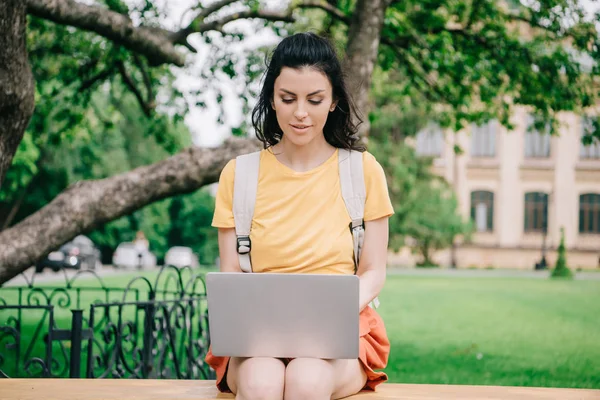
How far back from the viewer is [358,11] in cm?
778

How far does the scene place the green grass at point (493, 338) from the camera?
892 cm

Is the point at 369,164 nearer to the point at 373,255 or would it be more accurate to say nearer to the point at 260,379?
the point at 373,255

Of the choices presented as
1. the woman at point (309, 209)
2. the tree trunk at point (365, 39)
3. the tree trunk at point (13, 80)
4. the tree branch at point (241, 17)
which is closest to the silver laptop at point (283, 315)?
the woman at point (309, 209)

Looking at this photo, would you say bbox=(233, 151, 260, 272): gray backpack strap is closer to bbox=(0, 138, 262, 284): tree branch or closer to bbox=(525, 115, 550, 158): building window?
bbox=(0, 138, 262, 284): tree branch

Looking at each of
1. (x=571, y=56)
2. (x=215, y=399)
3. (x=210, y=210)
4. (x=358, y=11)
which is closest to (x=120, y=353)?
(x=215, y=399)

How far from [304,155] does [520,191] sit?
50691 millimetres

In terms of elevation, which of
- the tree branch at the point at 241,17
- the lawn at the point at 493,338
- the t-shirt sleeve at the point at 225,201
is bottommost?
the lawn at the point at 493,338

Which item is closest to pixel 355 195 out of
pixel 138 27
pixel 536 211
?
pixel 138 27

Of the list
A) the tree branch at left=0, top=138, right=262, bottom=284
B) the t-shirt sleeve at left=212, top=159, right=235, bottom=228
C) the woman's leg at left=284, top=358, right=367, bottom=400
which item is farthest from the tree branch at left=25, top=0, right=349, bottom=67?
the woman's leg at left=284, top=358, right=367, bottom=400

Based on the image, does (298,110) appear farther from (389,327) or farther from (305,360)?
(389,327)

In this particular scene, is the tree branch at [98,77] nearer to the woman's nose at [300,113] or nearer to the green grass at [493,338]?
the green grass at [493,338]

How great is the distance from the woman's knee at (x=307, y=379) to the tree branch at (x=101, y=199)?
409cm

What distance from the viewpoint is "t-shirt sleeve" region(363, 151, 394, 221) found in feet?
Answer: 11.3

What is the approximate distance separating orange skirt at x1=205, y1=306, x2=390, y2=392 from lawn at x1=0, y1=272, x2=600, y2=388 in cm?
515
